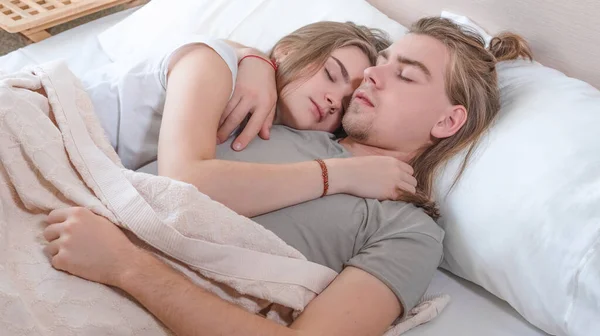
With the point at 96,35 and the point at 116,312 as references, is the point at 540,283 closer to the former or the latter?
the point at 116,312

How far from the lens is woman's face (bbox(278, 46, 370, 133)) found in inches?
47.7

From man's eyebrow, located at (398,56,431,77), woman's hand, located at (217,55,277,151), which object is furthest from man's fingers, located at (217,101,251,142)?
man's eyebrow, located at (398,56,431,77)

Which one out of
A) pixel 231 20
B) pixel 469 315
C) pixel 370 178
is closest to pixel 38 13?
pixel 231 20

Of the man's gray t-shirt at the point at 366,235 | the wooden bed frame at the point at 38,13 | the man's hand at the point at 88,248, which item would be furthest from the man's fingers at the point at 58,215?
the wooden bed frame at the point at 38,13

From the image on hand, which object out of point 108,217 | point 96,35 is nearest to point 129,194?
point 108,217

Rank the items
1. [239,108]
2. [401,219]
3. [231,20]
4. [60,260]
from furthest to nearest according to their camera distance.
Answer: [231,20], [239,108], [401,219], [60,260]

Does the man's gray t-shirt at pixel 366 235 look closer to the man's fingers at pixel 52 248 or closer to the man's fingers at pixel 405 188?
the man's fingers at pixel 405 188

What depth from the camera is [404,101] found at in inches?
45.4

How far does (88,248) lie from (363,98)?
23.4 inches

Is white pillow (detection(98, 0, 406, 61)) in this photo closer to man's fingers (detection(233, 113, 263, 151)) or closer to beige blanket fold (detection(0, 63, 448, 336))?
man's fingers (detection(233, 113, 263, 151))

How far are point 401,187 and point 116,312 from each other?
1.78ft

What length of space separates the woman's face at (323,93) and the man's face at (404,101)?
0.17 feet

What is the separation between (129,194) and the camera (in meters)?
0.93

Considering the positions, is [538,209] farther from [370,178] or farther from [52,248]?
[52,248]
